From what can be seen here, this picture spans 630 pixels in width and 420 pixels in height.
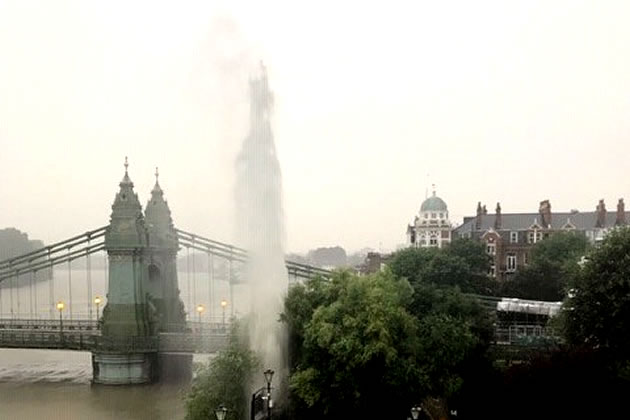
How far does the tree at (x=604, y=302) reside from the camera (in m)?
29.8

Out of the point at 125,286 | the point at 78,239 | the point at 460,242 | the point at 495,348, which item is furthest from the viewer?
the point at 460,242

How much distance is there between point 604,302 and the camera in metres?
31.1

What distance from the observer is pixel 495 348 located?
36.7m

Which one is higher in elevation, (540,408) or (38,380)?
(540,408)

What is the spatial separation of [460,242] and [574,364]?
47200mm

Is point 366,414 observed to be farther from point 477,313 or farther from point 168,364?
point 168,364

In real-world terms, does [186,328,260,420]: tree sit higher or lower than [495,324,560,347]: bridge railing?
higher

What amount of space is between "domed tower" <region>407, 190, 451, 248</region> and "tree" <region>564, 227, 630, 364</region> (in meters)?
68.5

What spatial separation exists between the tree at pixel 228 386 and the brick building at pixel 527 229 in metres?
60.2

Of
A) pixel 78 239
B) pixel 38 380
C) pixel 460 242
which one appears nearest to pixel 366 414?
pixel 38 380

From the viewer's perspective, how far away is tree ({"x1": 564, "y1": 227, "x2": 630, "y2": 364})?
97.7 ft

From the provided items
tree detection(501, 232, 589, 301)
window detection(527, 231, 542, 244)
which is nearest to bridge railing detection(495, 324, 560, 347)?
tree detection(501, 232, 589, 301)

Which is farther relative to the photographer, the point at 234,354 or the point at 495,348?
the point at 495,348

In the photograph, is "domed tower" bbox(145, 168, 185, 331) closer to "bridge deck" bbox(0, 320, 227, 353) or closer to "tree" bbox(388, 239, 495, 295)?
"bridge deck" bbox(0, 320, 227, 353)
